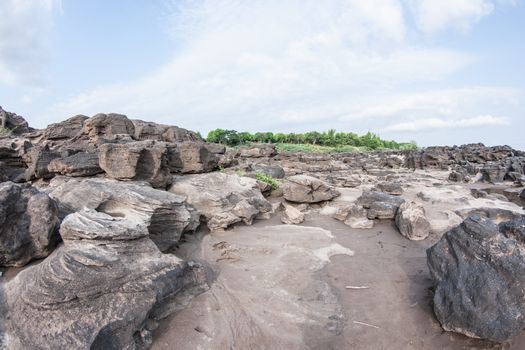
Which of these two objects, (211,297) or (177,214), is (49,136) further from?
(211,297)

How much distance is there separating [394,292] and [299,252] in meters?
1.78

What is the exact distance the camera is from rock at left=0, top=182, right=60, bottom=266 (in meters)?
3.64

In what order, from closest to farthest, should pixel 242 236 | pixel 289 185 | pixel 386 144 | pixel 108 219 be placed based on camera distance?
1. pixel 108 219
2. pixel 242 236
3. pixel 289 185
4. pixel 386 144

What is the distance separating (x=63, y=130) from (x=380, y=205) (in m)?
10.9

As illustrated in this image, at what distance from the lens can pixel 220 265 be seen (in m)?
5.04

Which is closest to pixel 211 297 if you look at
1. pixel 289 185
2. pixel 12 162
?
pixel 289 185

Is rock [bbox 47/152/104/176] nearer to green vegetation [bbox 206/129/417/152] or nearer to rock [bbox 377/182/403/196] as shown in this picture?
rock [bbox 377/182/403/196]

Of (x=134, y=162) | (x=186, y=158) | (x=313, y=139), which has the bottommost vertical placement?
(x=313, y=139)

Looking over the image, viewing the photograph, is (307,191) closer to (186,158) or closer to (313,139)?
(186,158)

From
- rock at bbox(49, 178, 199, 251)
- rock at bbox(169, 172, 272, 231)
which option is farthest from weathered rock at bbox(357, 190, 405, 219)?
rock at bbox(49, 178, 199, 251)

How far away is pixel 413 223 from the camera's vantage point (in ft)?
20.1

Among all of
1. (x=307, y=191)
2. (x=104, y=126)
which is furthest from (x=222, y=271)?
(x=104, y=126)

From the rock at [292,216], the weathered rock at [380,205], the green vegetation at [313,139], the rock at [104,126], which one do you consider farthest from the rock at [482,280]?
the green vegetation at [313,139]

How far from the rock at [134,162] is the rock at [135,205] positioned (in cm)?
98
